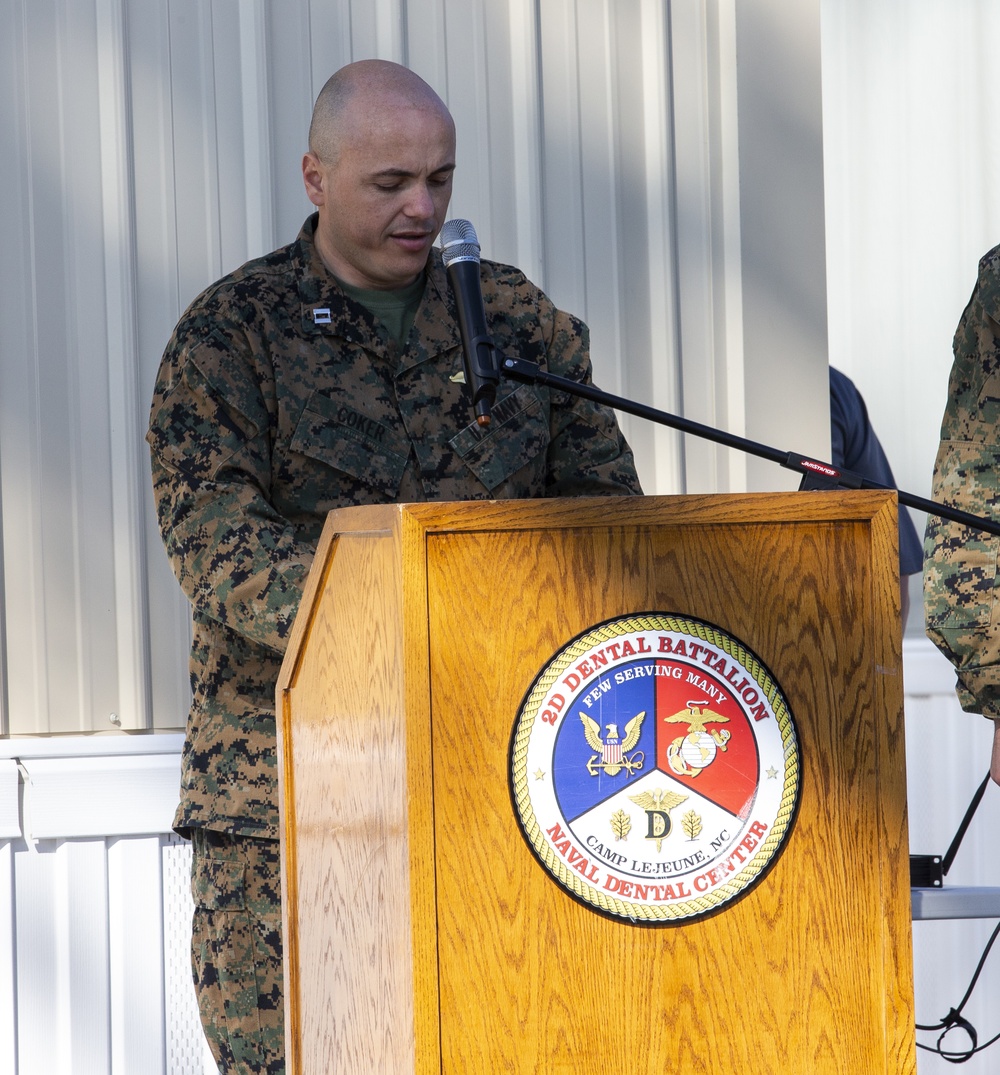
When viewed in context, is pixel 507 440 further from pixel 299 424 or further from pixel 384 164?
pixel 384 164

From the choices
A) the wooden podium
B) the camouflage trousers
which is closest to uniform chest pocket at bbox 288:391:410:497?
the camouflage trousers

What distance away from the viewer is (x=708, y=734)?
3.72 feet

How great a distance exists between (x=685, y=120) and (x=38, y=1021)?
2.35 meters

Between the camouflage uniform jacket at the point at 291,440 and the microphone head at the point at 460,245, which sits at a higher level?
the microphone head at the point at 460,245

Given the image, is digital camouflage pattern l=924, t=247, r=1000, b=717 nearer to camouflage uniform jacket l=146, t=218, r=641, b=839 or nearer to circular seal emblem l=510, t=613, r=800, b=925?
camouflage uniform jacket l=146, t=218, r=641, b=839

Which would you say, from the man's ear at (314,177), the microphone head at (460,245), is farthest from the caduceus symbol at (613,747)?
the man's ear at (314,177)

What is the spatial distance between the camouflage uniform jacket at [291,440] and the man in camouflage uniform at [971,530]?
0.49m

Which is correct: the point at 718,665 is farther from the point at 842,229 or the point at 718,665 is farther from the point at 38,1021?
the point at 842,229

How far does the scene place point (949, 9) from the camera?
154 inches

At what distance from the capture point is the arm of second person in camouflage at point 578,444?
2174mm

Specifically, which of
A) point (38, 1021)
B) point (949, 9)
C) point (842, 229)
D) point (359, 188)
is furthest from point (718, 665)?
point (949, 9)

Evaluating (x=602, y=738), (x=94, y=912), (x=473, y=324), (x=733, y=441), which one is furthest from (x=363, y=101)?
(x=94, y=912)

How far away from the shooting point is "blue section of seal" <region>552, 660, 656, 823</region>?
1117 mm

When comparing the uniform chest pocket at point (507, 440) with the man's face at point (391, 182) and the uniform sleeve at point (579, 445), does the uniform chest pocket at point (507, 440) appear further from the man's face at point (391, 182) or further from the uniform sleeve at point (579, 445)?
the man's face at point (391, 182)
